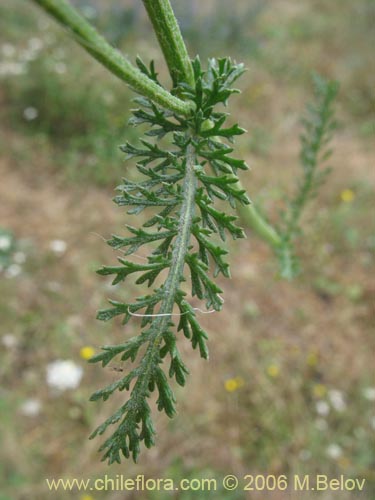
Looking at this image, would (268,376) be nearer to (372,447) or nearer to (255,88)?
(372,447)

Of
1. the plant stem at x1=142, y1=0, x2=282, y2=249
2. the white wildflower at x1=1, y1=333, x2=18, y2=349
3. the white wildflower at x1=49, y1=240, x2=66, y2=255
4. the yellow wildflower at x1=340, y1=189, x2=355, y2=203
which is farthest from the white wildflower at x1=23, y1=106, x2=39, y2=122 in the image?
the plant stem at x1=142, y1=0, x2=282, y2=249

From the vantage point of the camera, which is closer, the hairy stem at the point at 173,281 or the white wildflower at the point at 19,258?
the hairy stem at the point at 173,281

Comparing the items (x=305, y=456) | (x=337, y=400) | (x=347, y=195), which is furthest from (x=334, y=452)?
(x=347, y=195)

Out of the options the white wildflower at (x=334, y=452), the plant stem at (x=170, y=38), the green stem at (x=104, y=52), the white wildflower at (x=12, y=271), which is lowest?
the white wildflower at (x=334, y=452)

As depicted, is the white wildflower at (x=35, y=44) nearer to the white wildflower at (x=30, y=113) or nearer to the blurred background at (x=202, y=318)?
the blurred background at (x=202, y=318)

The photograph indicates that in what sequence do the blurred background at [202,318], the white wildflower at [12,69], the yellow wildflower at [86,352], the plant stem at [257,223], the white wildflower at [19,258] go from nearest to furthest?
the plant stem at [257,223] < the blurred background at [202,318] < the yellow wildflower at [86,352] < the white wildflower at [19,258] < the white wildflower at [12,69]

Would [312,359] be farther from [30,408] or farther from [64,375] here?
[30,408]

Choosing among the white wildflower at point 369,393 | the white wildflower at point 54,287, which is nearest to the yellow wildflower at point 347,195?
the white wildflower at point 369,393

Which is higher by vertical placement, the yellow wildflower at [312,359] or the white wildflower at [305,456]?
the yellow wildflower at [312,359]
